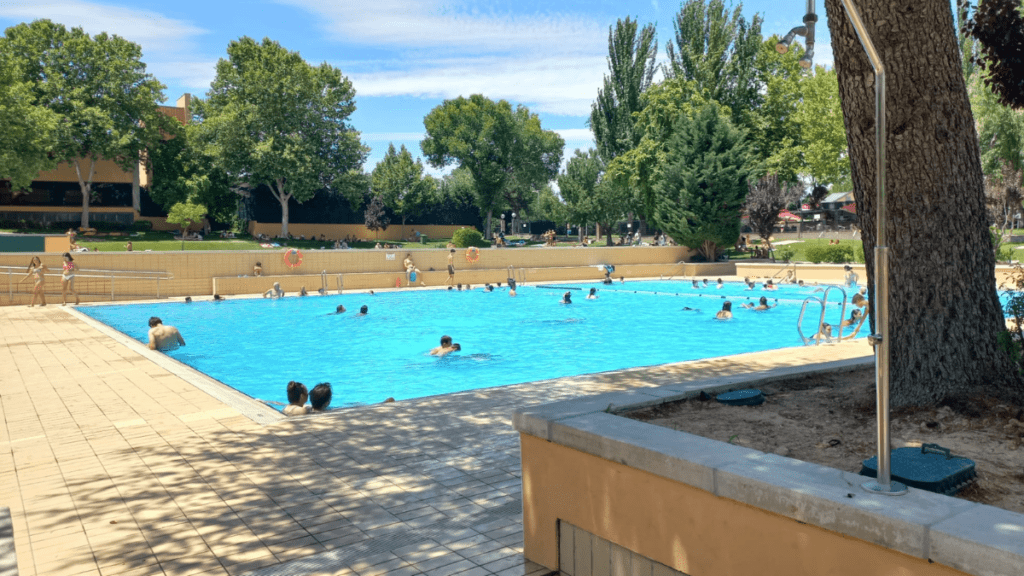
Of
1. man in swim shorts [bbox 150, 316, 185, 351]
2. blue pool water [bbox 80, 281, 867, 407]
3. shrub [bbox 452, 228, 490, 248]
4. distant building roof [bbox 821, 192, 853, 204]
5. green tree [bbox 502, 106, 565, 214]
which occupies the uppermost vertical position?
green tree [bbox 502, 106, 565, 214]

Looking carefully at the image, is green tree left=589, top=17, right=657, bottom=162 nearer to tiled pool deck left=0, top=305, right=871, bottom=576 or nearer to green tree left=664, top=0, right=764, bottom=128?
green tree left=664, top=0, right=764, bottom=128

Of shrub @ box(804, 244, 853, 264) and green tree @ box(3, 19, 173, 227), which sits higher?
green tree @ box(3, 19, 173, 227)

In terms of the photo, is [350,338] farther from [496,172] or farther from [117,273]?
[496,172]

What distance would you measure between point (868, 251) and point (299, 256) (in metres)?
25.9

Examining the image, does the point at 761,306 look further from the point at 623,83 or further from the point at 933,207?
the point at 623,83

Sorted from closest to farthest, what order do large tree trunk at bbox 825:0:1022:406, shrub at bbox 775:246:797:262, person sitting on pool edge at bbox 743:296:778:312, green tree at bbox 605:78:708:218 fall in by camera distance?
large tree trunk at bbox 825:0:1022:406
person sitting on pool edge at bbox 743:296:778:312
shrub at bbox 775:246:797:262
green tree at bbox 605:78:708:218

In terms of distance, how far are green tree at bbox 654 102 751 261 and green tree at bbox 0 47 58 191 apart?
3408 centimetres

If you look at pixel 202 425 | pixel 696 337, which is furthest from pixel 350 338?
pixel 202 425

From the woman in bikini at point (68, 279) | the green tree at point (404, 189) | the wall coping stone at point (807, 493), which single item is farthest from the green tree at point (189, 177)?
the wall coping stone at point (807, 493)

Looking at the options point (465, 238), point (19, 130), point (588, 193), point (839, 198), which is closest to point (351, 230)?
point (465, 238)

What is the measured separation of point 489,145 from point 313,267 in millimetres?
40095

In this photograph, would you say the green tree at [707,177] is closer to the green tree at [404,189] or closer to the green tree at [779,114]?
the green tree at [779,114]

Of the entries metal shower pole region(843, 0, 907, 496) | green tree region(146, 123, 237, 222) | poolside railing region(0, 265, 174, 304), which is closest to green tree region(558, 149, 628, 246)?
green tree region(146, 123, 237, 222)

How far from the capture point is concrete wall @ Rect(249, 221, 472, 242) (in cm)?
5591
